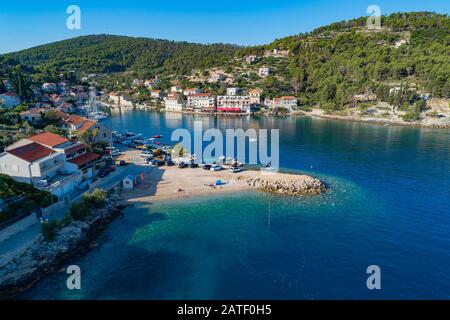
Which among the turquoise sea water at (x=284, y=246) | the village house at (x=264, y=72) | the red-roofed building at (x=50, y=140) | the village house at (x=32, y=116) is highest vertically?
the village house at (x=264, y=72)

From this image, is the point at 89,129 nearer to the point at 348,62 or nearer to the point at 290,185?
the point at 290,185

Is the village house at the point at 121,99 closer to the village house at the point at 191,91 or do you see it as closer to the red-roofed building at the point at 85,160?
the village house at the point at 191,91

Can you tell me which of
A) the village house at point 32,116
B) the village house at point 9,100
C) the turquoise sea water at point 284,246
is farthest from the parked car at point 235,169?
the village house at point 9,100

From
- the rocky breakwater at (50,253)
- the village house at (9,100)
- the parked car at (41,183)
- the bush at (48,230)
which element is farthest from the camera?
the village house at (9,100)

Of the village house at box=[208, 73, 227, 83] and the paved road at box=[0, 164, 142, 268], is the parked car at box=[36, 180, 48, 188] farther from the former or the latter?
the village house at box=[208, 73, 227, 83]

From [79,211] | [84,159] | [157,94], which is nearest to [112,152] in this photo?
[84,159]

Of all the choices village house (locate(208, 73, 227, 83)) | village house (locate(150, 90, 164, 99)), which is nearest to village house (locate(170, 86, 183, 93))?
village house (locate(150, 90, 164, 99))

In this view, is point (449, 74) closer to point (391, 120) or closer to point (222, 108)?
point (391, 120)
